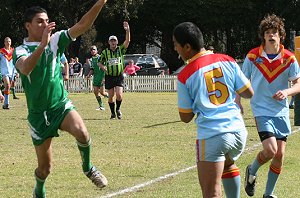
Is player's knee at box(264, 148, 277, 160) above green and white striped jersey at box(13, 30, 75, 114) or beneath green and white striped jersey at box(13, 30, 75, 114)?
beneath

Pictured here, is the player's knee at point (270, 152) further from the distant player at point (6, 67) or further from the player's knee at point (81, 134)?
the distant player at point (6, 67)

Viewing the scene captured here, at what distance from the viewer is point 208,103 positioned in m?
6.29

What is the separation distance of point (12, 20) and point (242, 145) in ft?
172

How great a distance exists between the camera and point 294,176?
10312 mm

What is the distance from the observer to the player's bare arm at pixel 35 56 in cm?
746

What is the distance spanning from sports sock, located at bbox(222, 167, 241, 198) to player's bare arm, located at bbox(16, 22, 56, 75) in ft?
6.99

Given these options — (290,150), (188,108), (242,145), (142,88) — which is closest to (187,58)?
(188,108)

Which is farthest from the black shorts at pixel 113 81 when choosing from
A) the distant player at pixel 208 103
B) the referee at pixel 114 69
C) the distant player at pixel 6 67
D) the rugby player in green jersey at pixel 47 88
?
the distant player at pixel 208 103

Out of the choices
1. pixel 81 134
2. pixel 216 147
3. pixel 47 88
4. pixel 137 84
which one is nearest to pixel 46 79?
→ pixel 47 88

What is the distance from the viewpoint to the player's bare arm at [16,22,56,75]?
746cm

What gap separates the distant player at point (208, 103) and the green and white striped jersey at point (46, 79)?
2143 mm

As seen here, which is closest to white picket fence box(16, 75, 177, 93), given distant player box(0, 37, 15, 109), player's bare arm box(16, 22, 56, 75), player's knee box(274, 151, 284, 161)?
distant player box(0, 37, 15, 109)

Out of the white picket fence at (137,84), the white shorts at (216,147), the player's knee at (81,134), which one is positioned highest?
the white shorts at (216,147)

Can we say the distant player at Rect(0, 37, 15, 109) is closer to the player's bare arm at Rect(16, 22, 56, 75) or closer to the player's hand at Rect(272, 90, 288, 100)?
the player's bare arm at Rect(16, 22, 56, 75)
